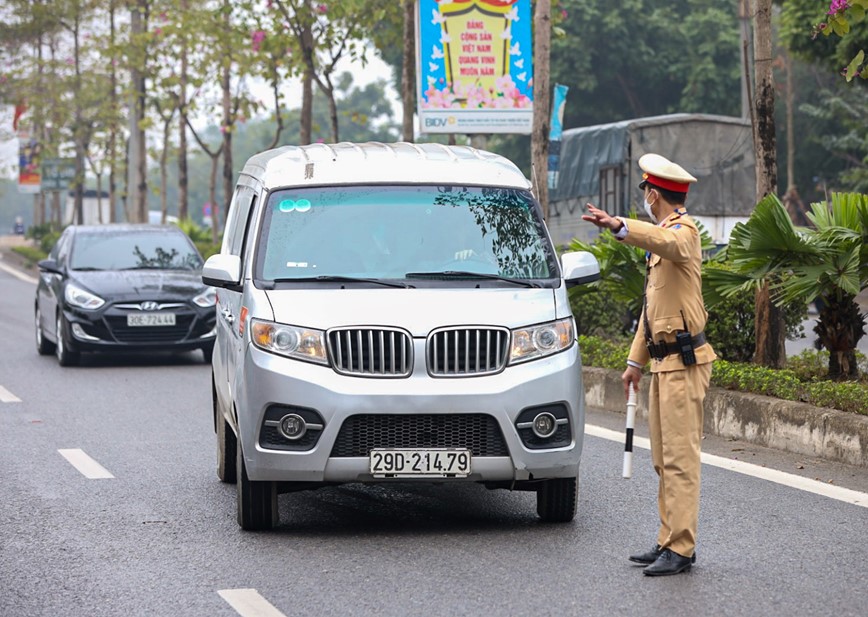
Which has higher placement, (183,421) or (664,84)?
(664,84)

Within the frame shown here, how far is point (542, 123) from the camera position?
1708 cm

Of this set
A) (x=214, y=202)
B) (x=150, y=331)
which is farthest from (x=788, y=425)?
(x=214, y=202)

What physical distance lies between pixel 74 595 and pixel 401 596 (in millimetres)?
1295

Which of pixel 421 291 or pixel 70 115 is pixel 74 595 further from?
pixel 70 115

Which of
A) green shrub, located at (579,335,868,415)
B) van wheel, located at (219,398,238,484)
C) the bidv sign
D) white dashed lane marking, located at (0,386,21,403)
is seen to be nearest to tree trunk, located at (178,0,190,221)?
the bidv sign

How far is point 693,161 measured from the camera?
90.9 feet

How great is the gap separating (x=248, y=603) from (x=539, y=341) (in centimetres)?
210

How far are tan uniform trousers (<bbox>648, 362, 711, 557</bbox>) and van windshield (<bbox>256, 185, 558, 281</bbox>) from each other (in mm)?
1537

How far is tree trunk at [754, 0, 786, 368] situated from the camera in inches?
475

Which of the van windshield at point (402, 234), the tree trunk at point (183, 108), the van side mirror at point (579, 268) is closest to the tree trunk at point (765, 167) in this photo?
the van windshield at point (402, 234)

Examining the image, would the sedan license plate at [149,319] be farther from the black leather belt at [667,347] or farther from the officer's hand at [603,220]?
the officer's hand at [603,220]

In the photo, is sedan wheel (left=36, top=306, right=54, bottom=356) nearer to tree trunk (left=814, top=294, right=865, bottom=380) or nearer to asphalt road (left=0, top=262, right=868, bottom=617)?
asphalt road (left=0, top=262, right=868, bottom=617)

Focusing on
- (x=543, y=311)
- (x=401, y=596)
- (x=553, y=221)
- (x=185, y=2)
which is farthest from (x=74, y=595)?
(x=185, y=2)

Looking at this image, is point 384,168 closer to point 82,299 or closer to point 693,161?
point 82,299
